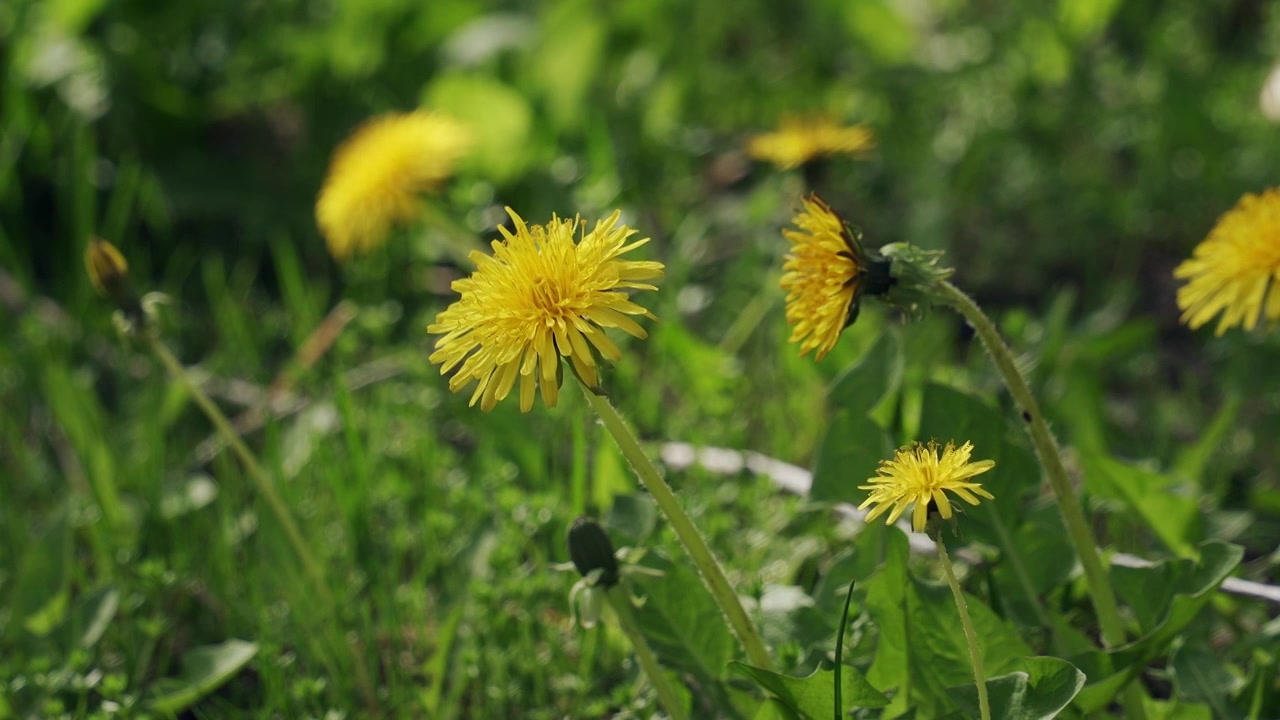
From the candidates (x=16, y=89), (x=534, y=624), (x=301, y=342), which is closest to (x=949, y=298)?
(x=534, y=624)

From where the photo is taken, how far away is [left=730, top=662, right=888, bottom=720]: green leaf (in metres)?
1.37

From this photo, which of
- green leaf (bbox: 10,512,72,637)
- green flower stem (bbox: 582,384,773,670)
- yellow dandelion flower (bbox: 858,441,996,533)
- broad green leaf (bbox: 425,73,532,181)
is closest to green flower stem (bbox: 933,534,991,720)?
yellow dandelion flower (bbox: 858,441,996,533)

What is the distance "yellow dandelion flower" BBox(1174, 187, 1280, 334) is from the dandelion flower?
0.48m

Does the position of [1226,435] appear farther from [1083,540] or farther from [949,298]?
[949,298]

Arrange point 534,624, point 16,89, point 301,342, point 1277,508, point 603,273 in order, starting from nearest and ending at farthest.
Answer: point 603,273, point 534,624, point 1277,508, point 301,342, point 16,89

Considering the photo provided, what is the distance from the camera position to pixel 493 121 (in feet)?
11.2

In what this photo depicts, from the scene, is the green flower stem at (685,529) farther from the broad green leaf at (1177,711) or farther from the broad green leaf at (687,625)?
the broad green leaf at (1177,711)

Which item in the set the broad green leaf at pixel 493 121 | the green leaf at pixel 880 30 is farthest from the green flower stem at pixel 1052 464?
the green leaf at pixel 880 30

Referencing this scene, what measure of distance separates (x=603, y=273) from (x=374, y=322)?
138cm

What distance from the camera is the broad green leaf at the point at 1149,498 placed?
1801 mm

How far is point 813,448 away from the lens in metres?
2.52

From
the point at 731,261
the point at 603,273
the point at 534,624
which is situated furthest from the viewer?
the point at 731,261

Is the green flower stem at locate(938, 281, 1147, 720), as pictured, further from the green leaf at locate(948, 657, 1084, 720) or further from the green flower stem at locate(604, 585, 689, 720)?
the green flower stem at locate(604, 585, 689, 720)

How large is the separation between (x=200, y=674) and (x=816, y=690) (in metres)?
0.98
